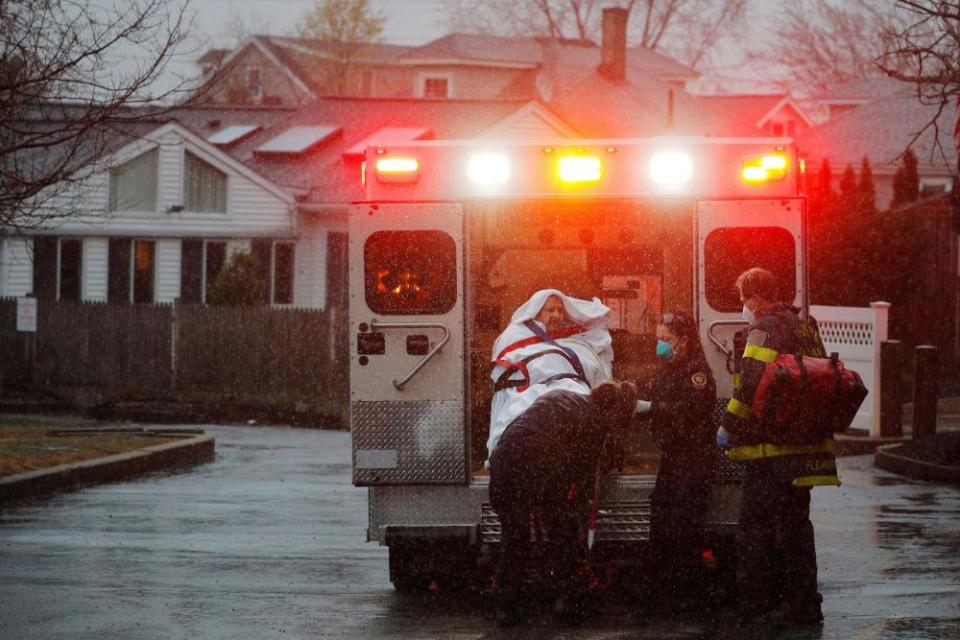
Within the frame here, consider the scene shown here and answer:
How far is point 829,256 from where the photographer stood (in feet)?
92.5

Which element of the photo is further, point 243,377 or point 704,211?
point 243,377

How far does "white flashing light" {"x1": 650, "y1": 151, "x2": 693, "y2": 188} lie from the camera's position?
8.95 metres

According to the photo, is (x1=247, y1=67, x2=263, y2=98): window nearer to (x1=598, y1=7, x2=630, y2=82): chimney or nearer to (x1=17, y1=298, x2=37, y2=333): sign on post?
(x1=598, y1=7, x2=630, y2=82): chimney

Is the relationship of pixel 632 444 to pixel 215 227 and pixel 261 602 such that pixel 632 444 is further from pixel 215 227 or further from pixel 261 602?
pixel 215 227

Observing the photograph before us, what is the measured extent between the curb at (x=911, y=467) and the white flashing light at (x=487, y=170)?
325 inches

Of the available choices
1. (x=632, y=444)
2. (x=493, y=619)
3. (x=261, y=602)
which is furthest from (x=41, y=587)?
(x=632, y=444)

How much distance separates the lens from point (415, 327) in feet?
29.7

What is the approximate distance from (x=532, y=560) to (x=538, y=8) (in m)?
57.3

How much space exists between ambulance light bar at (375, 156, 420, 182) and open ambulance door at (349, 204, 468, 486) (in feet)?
0.50

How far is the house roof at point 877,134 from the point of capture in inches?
1784

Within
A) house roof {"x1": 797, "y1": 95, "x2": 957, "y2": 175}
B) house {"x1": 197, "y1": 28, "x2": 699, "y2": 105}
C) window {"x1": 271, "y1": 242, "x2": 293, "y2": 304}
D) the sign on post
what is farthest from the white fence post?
house {"x1": 197, "y1": 28, "x2": 699, "y2": 105}

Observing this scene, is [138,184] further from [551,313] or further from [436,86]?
Answer: [551,313]

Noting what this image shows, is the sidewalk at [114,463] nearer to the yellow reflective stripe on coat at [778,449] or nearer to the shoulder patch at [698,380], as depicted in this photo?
the shoulder patch at [698,380]

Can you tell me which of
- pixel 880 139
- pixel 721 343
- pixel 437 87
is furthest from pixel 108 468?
pixel 437 87
